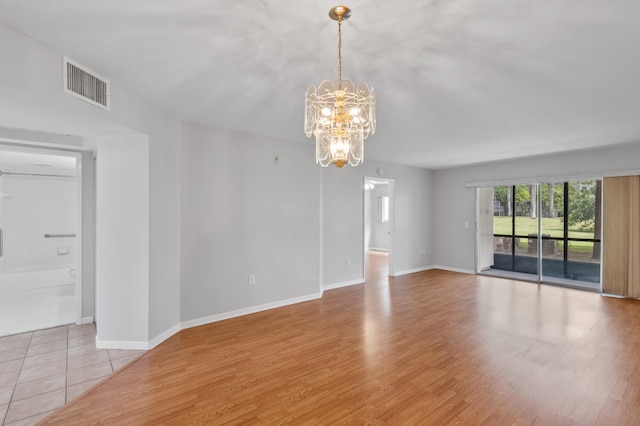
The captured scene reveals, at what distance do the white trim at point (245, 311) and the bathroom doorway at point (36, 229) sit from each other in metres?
2.76

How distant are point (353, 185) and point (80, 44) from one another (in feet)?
14.9

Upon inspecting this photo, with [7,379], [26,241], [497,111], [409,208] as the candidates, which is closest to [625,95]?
[497,111]

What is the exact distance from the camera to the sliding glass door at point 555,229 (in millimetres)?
6090

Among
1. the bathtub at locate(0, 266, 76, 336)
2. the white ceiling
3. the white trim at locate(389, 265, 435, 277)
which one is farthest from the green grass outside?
the bathtub at locate(0, 266, 76, 336)

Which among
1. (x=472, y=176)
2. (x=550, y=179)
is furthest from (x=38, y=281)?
(x=550, y=179)

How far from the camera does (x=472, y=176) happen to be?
7.00m

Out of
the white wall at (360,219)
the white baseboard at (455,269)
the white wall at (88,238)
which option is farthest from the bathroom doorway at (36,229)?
the white baseboard at (455,269)

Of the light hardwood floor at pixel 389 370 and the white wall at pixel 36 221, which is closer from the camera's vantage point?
the light hardwood floor at pixel 389 370

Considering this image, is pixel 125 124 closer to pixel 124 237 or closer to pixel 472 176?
pixel 124 237

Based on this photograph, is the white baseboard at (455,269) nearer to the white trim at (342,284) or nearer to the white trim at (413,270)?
the white trim at (413,270)

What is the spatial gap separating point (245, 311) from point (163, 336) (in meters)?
1.11

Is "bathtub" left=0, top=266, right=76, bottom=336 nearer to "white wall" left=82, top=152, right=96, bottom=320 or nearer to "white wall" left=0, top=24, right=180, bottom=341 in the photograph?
"white wall" left=82, top=152, right=96, bottom=320

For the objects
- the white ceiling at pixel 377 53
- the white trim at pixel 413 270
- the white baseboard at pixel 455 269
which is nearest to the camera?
the white ceiling at pixel 377 53

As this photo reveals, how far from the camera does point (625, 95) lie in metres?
2.88
